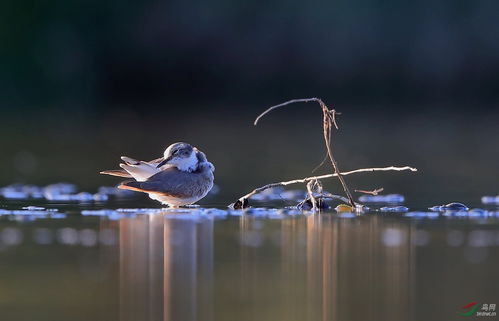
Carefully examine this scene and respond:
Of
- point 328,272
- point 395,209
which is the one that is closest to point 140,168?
point 395,209

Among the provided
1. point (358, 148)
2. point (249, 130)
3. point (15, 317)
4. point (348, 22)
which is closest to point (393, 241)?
point (15, 317)

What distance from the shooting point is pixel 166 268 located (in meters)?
6.53

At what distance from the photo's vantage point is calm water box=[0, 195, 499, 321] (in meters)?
5.64

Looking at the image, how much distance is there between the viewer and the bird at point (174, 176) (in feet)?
29.2

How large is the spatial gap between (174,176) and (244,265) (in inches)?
96.2

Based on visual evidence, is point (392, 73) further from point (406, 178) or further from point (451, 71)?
point (406, 178)

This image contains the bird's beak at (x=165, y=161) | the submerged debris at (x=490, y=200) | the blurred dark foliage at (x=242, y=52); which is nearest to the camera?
the bird's beak at (x=165, y=161)

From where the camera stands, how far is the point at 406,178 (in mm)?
12047

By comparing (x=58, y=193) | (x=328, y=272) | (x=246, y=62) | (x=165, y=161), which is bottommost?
(x=328, y=272)

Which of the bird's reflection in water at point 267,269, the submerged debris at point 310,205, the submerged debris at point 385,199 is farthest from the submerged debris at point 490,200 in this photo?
the bird's reflection in water at point 267,269

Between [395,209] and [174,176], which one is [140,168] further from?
[395,209]

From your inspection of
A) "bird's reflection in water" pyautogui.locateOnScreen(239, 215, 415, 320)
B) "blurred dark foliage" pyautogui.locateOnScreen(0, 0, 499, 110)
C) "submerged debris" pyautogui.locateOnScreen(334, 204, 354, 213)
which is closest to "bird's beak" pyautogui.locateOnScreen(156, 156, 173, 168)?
"bird's reflection in water" pyautogui.locateOnScreen(239, 215, 415, 320)

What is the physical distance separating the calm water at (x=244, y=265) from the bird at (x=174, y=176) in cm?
24

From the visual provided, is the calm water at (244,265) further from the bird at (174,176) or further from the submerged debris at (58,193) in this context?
the submerged debris at (58,193)
